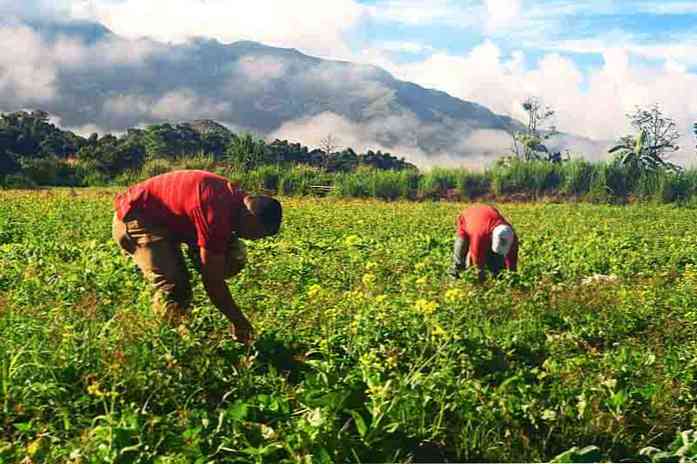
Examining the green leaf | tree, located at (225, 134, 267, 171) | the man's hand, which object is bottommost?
the green leaf

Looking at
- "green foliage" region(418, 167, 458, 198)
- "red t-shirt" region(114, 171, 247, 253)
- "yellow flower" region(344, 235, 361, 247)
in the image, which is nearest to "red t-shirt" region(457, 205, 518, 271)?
"yellow flower" region(344, 235, 361, 247)

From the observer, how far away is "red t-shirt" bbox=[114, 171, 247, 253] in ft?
15.9

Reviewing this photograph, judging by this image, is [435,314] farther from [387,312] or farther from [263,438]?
[263,438]

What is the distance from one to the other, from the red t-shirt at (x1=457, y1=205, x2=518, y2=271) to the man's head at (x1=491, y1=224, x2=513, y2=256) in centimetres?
9

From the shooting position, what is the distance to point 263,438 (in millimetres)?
3771

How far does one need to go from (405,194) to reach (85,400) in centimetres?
2459

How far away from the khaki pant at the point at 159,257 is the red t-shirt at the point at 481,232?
2.81m

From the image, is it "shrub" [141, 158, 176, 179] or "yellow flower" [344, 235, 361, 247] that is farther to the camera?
"shrub" [141, 158, 176, 179]

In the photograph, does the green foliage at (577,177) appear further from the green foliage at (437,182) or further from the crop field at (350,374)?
the crop field at (350,374)

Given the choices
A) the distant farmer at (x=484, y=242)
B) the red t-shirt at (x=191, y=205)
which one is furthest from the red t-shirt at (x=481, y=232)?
the red t-shirt at (x=191, y=205)

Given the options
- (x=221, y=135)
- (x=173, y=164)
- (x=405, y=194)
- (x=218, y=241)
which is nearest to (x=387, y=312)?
(x=218, y=241)

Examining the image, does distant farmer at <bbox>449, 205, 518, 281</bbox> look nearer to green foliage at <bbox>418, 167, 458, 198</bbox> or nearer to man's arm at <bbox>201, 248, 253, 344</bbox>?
man's arm at <bbox>201, 248, 253, 344</bbox>

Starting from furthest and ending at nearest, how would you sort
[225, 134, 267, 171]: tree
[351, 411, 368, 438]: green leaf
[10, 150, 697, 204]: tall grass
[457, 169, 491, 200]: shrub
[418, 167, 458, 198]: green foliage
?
[225, 134, 267, 171]: tree → [457, 169, 491, 200]: shrub → [418, 167, 458, 198]: green foliage → [10, 150, 697, 204]: tall grass → [351, 411, 368, 438]: green leaf

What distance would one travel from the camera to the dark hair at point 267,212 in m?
4.85
